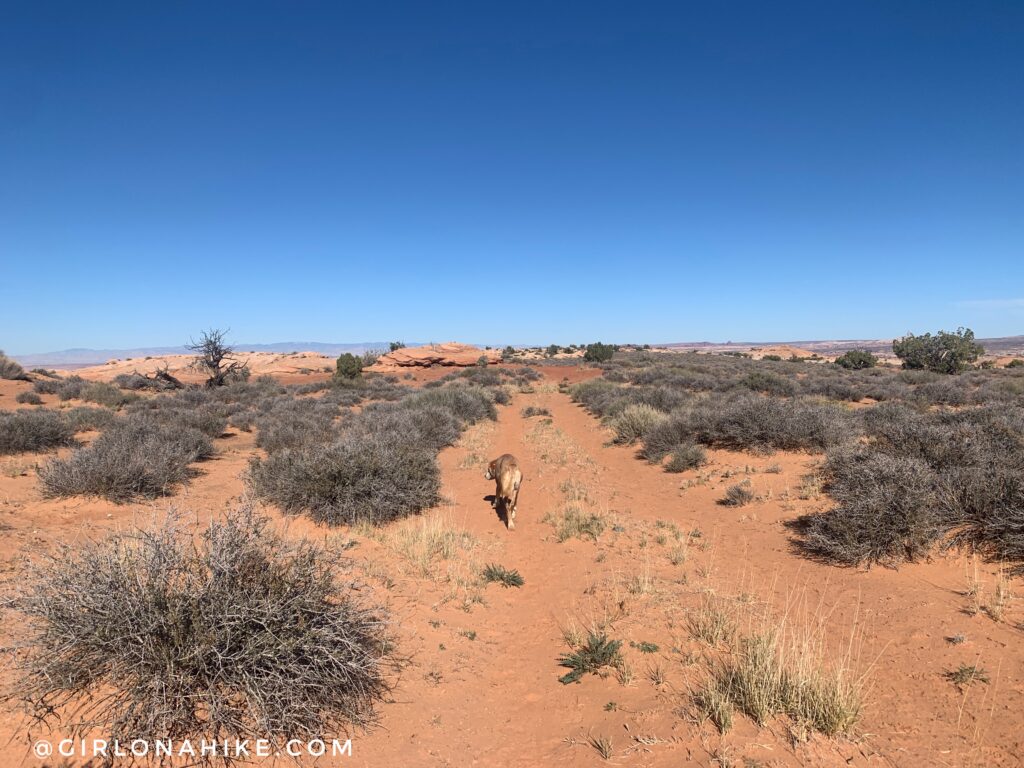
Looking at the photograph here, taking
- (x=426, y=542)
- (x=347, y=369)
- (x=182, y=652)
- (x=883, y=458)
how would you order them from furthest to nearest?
(x=347, y=369), (x=883, y=458), (x=426, y=542), (x=182, y=652)

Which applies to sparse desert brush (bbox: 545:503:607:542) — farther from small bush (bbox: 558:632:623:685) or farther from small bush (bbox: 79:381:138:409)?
small bush (bbox: 79:381:138:409)

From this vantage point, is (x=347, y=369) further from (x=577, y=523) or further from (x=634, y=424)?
(x=577, y=523)

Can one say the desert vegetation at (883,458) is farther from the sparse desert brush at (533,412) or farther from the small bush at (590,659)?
the small bush at (590,659)

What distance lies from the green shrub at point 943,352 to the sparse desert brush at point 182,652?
4093cm

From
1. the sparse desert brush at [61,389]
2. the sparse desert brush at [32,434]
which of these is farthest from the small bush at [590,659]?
the sparse desert brush at [61,389]

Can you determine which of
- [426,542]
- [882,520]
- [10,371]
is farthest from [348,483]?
[10,371]

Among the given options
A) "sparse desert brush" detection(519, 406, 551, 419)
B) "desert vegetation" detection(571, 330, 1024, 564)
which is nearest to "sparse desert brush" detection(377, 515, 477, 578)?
"desert vegetation" detection(571, 330, 1024, 564)

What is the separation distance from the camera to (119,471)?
7.79m

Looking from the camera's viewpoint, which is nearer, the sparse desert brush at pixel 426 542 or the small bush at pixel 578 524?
the sparse desert brush at pixel 426 542

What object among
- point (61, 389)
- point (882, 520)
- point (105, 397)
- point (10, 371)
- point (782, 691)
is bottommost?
point (782, 691)

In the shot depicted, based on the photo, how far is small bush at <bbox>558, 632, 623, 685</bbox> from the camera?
399cm

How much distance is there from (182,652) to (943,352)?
44.2 metres

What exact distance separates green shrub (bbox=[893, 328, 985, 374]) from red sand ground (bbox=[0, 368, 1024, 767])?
33.8 meters

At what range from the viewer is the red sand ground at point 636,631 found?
3.05 metres
